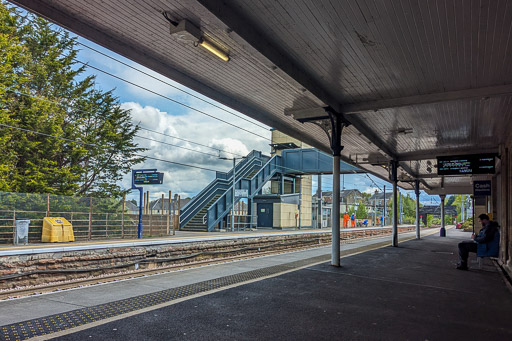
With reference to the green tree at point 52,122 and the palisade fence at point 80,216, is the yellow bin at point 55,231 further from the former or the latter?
the green tree at point 52,122

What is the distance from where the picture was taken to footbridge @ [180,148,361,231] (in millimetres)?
23469

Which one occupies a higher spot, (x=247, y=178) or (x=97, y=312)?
(x=247, y=178)

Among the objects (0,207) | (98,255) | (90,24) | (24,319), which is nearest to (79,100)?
(0,207)

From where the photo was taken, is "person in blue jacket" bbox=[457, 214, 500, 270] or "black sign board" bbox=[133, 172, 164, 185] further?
"black sign board" bbox=[133, 172, 164, 185]

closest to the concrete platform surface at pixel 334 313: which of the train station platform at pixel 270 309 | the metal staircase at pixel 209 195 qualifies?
the train station platform at pixel 270 309

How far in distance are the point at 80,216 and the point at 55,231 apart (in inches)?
64.7

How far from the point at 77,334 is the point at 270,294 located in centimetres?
294

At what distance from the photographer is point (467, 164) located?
1285 cm

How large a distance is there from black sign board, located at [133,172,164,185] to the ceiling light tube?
46.3ft

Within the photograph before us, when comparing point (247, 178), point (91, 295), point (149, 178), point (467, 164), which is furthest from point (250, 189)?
point (91, 295)

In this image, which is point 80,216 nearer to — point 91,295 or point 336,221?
point 91,295

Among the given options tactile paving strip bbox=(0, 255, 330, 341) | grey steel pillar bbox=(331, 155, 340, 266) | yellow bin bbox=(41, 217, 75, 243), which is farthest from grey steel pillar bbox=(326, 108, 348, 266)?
yellow bin bbox=(41, 217, 75, 243)

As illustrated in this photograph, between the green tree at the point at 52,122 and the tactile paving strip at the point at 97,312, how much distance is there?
12.5m

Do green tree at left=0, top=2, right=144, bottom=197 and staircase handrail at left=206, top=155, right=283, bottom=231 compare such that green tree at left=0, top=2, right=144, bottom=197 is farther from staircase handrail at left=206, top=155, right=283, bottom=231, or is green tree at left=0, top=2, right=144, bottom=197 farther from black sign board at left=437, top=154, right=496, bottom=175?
black sign board at left=437, top=154, right=496, bottom=175
